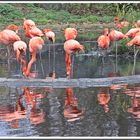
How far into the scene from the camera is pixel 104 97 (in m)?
6.38

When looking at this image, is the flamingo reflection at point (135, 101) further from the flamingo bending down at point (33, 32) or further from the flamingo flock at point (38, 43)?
the flamingo bending down at point (33, 32)

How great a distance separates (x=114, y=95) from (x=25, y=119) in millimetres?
1450

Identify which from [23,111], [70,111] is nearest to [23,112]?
[23,111]

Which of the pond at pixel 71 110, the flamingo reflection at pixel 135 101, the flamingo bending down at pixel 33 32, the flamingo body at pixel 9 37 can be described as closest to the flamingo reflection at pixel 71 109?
the pond at pixel 71 110

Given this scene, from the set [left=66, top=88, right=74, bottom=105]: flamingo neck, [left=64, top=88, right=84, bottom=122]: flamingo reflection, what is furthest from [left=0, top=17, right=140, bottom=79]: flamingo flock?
[left=64, top=88, right=84, bottom=122]: flamingo reflection

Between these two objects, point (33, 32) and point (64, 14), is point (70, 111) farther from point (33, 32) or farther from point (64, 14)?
point (64, 14)

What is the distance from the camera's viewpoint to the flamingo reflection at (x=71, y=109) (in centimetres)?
549

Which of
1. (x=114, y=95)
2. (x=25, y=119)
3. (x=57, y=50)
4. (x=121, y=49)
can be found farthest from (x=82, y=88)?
(x=57, y=50)

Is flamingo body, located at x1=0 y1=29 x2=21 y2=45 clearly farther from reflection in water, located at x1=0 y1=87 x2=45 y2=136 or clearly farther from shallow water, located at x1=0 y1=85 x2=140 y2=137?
reflection in water, located at x1=0 y1=87 x2=45 y2=136

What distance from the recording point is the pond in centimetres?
499

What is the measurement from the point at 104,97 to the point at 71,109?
27.4 inches

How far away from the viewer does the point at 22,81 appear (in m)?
7.37

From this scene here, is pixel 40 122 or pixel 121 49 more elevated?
pixel 121 49

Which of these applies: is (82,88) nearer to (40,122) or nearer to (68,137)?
(40,122)
